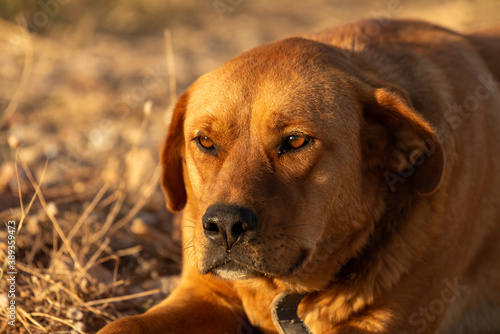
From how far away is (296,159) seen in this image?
2.97 metres

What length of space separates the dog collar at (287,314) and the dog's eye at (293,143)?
80 cm

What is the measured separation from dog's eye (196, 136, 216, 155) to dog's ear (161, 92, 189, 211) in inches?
14.6

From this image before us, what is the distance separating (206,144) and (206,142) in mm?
11

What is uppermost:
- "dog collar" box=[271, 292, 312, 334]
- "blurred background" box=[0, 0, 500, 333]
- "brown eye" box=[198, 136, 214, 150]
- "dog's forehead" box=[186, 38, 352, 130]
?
"dog's forehead" box=[186, 38, 352, 130]

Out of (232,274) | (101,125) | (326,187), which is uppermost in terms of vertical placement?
(326,187)

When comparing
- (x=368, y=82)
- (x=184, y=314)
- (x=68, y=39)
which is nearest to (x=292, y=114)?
(x=368, y=82)

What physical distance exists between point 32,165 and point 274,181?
364 centimetres

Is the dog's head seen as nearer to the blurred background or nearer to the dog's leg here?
the dog's leg

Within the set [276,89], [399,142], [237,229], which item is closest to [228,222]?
[237,229]

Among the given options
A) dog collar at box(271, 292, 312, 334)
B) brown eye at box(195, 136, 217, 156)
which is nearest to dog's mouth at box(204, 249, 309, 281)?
dog collar at box(271, 292, 312, 334)

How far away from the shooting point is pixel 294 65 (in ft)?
10.2

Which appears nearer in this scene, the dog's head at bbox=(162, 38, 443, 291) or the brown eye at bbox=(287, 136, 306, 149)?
the dog's head at bbox=(162, 38, 443, 291)

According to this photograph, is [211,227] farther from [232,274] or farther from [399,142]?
[399,142]

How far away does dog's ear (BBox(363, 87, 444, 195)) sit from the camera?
3061mm
